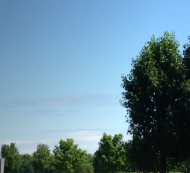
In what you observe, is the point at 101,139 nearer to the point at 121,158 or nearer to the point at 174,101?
the point at 121,158

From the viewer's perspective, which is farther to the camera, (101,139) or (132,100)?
(101,139)

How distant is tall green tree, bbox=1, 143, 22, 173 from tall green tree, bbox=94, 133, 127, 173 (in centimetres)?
5852

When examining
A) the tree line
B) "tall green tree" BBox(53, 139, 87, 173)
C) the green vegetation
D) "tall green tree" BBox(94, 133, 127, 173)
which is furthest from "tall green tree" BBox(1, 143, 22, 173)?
the green vegetation

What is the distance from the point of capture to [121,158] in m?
69.4

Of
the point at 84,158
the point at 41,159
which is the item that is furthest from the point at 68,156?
the point at 41,159

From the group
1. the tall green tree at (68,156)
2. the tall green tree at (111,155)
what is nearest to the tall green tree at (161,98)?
the tall green tree at (111,155)

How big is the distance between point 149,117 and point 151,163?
13.7 feet

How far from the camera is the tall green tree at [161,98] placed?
25.7m

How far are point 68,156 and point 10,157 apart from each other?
4682 cm

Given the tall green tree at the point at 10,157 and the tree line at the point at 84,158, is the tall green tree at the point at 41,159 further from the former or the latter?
the tall green tree at the point at 10,157

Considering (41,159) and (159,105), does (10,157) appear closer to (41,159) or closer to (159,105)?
(41,159)

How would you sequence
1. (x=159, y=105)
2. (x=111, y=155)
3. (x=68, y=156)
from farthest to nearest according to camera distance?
(x=68, y=156) < (x=111, y=155) < (x=159, y=105)

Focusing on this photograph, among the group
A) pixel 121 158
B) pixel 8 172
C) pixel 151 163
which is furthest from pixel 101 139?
pixel 8 172

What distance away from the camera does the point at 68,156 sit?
271 ft
